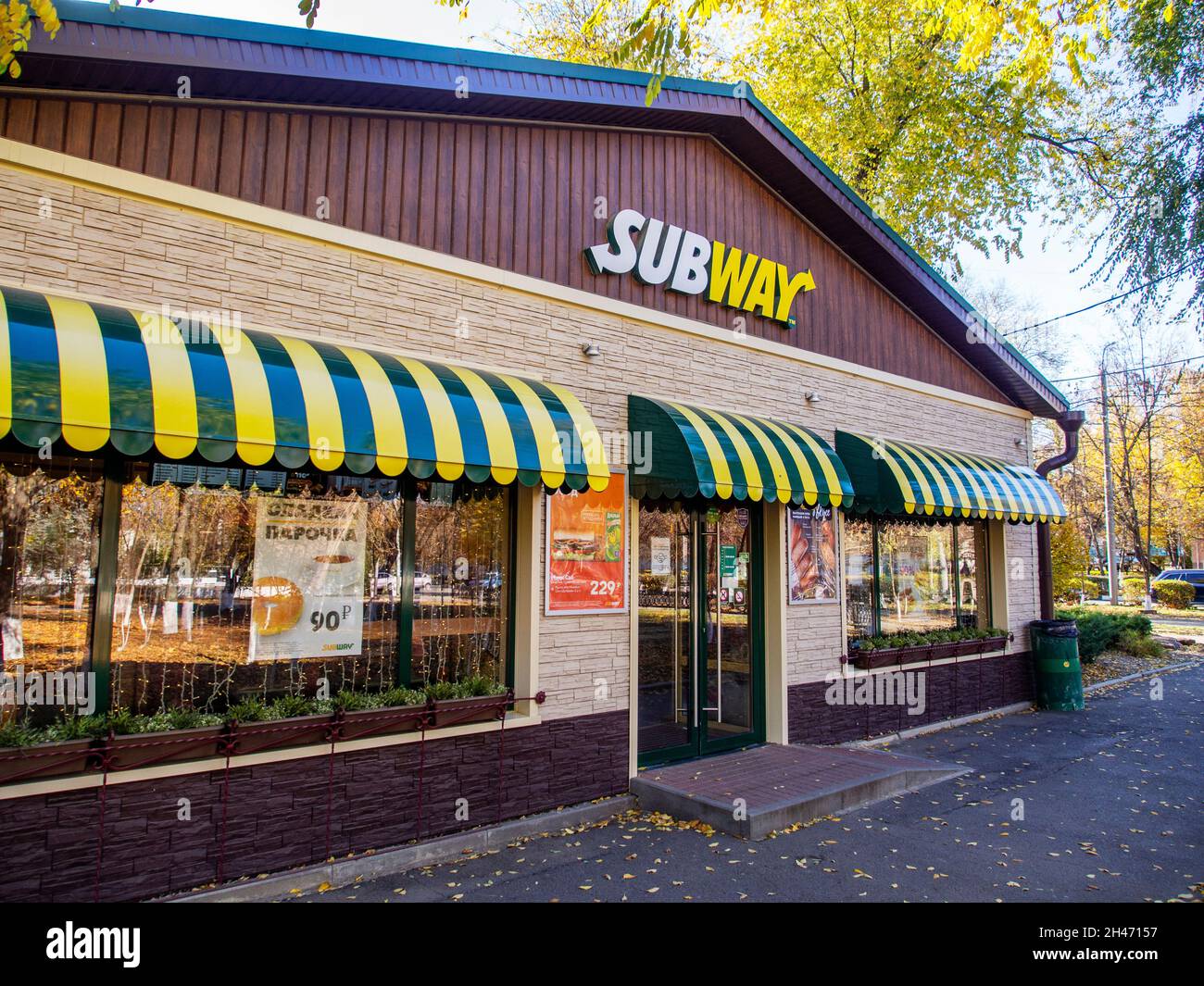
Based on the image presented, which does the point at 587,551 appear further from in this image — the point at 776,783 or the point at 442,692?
the point at 776,783

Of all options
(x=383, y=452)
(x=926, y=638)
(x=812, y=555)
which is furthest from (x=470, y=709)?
(x=926, y=638)

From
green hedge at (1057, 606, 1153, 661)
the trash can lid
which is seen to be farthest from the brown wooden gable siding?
green hedge at (1057, 606, 1153, 661)

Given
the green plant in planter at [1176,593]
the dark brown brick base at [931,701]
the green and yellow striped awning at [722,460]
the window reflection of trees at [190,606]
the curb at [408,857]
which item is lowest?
the curb at [408,857]

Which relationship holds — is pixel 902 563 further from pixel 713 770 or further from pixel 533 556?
pixel 533 556

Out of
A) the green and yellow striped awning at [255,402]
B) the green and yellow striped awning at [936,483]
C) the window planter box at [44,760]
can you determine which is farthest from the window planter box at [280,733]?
the green and yellow striped awning at [936,483]

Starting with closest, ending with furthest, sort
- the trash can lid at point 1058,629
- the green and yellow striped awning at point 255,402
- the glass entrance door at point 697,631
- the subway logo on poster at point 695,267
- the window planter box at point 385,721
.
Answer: the green and yellow striped awning at point 255,402
the window planter box at point 385,721
the subway logo on poster at point 695,267
the glass entrance door at point 697,631
the trash can lid at point 1058,629

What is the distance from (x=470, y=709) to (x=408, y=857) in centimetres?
110

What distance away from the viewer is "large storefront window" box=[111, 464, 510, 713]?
491 centimetres

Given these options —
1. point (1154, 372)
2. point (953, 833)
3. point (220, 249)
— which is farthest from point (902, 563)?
point (1154, 372)

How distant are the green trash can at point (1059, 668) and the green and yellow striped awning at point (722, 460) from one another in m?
6.37

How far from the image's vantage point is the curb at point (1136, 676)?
13305mm

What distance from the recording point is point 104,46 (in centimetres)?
460

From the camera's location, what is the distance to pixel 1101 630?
15.9m

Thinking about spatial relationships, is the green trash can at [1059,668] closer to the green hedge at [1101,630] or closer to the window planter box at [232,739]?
the green hedge at [1101,630]
